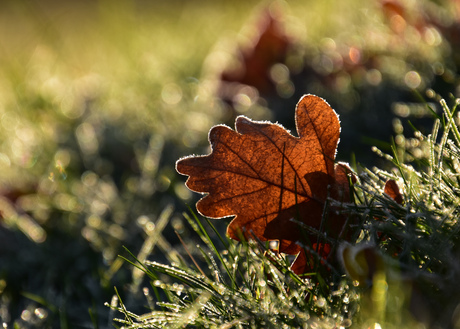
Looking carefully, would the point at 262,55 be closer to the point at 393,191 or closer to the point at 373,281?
the point at 393,191

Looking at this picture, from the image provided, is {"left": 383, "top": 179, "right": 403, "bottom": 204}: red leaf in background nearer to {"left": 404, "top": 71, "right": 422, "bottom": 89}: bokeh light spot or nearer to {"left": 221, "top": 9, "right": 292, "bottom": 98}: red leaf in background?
{"left": 404, "top": 71, "right": 422, "bottom": 89}: bokeh light spot

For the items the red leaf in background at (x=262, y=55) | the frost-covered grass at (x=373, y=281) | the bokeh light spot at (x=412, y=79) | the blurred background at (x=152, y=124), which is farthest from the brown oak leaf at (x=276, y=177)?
the red leaf in background at (x=262, y=55)

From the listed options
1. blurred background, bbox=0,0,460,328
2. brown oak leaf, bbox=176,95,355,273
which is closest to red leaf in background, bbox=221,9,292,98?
blurred background, bbox=0,0,460,328

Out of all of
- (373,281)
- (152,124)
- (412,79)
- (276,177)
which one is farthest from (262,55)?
(373,281)

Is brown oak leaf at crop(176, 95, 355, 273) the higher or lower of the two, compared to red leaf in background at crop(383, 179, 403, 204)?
lower

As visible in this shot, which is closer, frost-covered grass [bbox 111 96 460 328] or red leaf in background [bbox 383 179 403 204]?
frost-covered grass [bbox 111 96 460 328]

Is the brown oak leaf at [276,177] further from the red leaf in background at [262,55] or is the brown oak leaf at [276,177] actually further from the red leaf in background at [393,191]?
the red leaf in background at [262,55]
